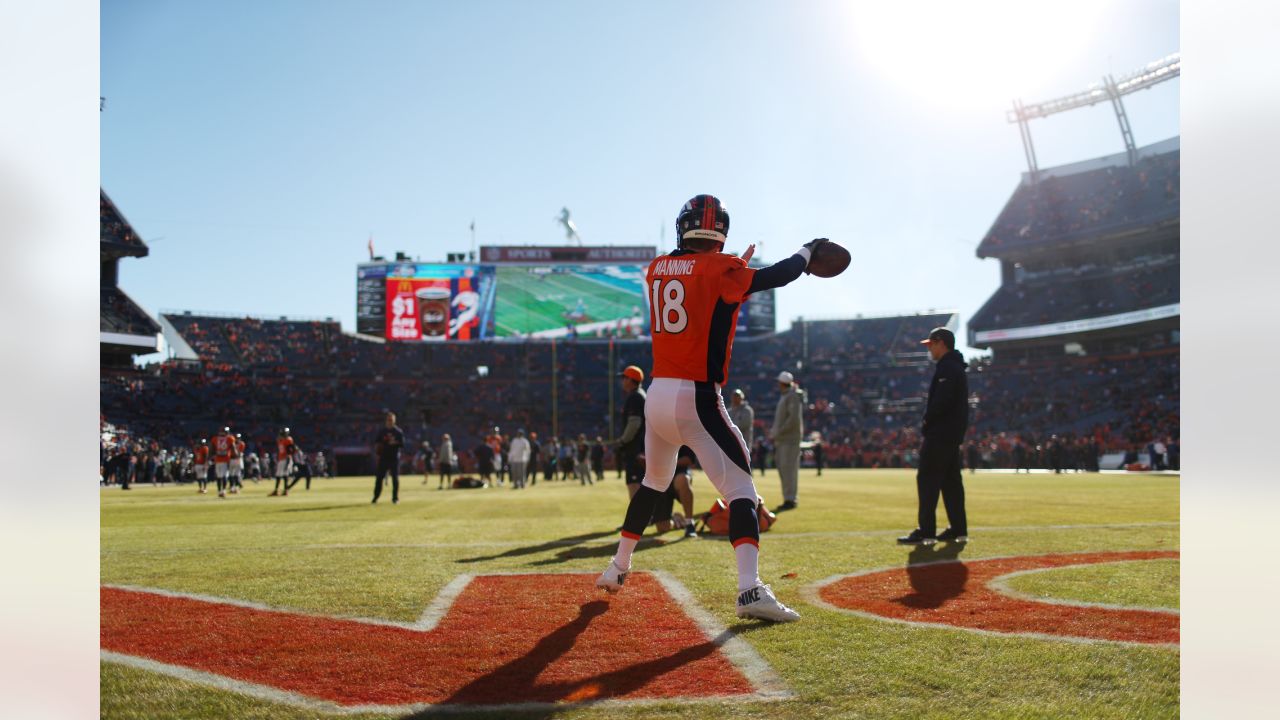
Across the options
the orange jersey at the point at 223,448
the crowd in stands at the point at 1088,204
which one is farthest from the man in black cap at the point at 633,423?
the crowd in stands at the point at 1088,204

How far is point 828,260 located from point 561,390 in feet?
191

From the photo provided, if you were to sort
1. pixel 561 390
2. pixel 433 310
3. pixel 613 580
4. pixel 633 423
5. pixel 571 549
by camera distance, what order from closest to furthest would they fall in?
pixel 613 580
pixel 571 549
pixel 633 423
pixel 433 310
pixel 561 390

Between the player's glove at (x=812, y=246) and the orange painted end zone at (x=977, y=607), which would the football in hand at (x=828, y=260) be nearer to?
the player's glove at (x=812, y=246)

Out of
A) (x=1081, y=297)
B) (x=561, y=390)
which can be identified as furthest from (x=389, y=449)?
(x=1081, y=297)

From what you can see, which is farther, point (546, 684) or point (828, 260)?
point (828, 260)

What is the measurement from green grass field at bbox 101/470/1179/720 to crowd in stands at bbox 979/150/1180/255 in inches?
1769

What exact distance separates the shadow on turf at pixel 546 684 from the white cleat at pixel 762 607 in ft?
1.16

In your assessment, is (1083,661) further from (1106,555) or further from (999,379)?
(999,379)

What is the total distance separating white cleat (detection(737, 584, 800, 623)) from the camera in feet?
15.2

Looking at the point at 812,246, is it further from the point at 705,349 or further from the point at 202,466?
the point at 202,466

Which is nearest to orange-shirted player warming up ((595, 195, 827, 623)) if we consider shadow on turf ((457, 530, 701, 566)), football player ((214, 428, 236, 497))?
shadow on turf ((457, 530, 701, 566))

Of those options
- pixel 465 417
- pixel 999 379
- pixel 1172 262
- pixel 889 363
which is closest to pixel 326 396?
pixel 465 417

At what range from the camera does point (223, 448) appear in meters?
24.4
